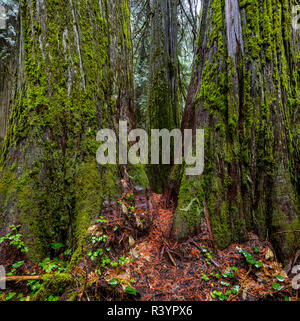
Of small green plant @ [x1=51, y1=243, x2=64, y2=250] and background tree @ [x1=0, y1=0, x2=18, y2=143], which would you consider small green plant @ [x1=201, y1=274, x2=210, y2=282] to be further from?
background tree @ [x1=0, y1=0, x2=18, y2=143]

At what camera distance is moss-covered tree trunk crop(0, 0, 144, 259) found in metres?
1.79

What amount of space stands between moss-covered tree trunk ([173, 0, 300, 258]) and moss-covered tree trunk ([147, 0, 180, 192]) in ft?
7.43

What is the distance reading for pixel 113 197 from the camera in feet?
6.88

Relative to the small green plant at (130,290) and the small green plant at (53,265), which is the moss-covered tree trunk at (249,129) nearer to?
the small green plant at (130,290)

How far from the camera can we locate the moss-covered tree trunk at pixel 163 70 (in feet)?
15.4

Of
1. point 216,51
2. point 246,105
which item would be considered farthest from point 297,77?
point 216,51

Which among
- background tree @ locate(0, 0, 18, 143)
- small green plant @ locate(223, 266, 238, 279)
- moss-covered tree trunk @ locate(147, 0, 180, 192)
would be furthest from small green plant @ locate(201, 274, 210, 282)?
background tree @ locate(0, 0, 18, 143)

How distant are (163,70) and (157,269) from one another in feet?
15.4

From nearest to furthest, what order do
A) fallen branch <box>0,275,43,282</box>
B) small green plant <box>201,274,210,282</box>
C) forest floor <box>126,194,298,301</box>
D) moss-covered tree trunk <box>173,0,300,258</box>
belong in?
fallen branch <box>0,275,43,282</box> < forest floor <box>126,194,298,301</box> < small green plant <box>201,274,210,282</box> < moss-covered tree trunk <box>173,0,300,258</box>

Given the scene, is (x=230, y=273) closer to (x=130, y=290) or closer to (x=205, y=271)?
(x=205, y=271)

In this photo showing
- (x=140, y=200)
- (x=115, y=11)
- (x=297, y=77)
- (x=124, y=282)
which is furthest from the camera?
(x=115, y=11)
